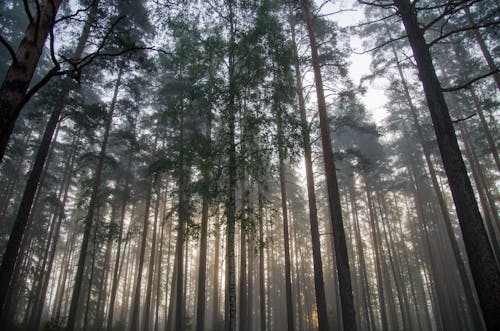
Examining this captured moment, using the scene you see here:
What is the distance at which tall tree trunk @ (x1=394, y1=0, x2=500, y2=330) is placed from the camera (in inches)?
200

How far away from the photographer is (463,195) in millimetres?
5766

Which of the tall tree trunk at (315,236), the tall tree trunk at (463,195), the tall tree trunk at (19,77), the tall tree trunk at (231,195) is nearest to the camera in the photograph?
the tall tree trunk at (19,77)

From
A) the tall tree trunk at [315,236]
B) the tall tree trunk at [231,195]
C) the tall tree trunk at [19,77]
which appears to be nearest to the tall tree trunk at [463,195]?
the tall tree trunk at [315,236]

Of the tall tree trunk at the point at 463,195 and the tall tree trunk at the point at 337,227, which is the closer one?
the tall tree trunk at the point at 463,195

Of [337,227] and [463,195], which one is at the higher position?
[337,227]

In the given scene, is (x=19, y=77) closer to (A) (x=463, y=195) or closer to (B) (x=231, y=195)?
(B) (x=231, y=195)

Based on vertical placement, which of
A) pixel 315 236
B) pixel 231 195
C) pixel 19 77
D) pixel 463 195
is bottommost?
pixel 463 195

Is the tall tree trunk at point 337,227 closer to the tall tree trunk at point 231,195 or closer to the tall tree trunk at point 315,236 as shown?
the tall tree trunk at point 315,236

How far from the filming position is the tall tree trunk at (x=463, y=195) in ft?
16.7

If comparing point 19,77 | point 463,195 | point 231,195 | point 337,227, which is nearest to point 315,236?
point 337,227

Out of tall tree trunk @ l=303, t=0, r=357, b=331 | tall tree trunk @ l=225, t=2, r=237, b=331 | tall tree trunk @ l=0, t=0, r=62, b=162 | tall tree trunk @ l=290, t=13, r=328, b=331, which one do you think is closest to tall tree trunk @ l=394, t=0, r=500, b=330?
tall tree trunk @ l=290, t=13, r=328, b=331

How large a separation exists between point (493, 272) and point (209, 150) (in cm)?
699

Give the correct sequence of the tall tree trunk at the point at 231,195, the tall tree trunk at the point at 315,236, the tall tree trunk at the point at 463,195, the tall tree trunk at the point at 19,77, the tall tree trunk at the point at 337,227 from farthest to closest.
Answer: the tall tree trunk at the point at 315,236 < the tall tree trunk at the point at 337,227 < the tall tree trunk at the point at 231,195 < the tall tree trunk at the point at 463,195 < the tall tree trunk at the point at 19,77

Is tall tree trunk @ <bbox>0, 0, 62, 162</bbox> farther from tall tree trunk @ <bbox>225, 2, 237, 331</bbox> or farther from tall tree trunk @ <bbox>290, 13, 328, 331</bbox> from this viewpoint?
tall tree trunk @ <bbox>290, 13, 328, 331</bbox>
